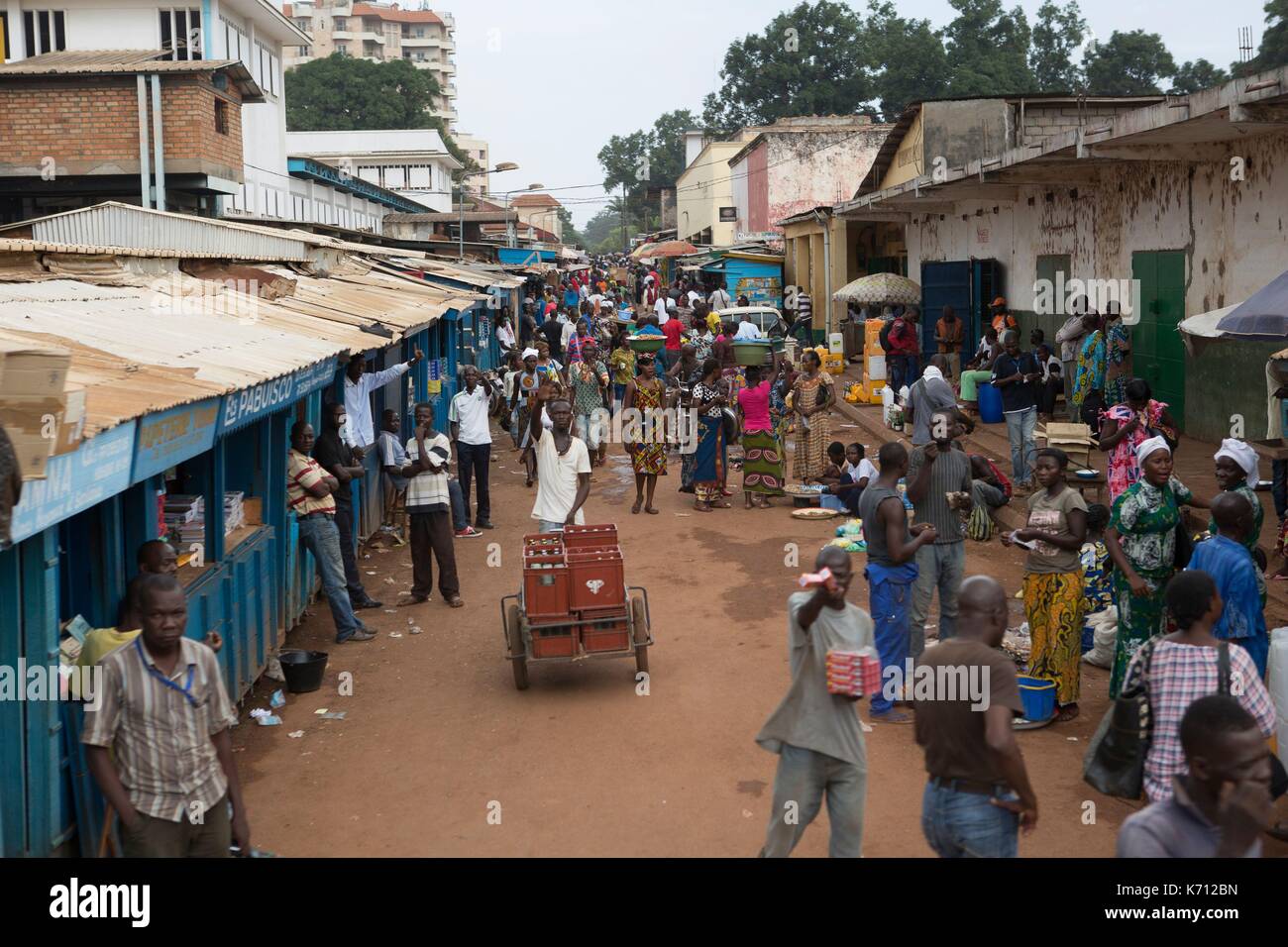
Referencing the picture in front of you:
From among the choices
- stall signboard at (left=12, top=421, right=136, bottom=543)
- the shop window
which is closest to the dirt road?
stall signboard at (left=12, top=421, right=136, bottom=543)

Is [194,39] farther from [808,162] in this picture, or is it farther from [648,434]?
[808,162]

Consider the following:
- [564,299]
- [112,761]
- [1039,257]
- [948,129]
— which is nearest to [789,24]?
[564,299]

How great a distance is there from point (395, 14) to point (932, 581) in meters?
120

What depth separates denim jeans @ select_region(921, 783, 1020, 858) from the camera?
454 cm

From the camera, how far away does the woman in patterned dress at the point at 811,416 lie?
15641 millimetres

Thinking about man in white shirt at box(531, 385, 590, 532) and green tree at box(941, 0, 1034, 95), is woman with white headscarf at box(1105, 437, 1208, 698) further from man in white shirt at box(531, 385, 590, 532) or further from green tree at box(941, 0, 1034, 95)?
green tree at box(941, 0, 1034, 95)

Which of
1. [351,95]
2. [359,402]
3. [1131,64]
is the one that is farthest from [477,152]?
[359,402]

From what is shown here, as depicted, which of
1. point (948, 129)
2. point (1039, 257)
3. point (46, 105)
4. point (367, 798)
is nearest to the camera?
point (367, 798)

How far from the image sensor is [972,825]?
4551 millimetres

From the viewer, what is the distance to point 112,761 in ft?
15.6

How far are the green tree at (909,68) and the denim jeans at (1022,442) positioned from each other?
60.6 m

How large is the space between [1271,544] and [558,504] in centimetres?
585

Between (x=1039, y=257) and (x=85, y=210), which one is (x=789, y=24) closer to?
(x=1039, y=257)

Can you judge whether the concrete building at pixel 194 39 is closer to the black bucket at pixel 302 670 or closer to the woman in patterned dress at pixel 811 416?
the woman in patterned dress at pixel 811 416
